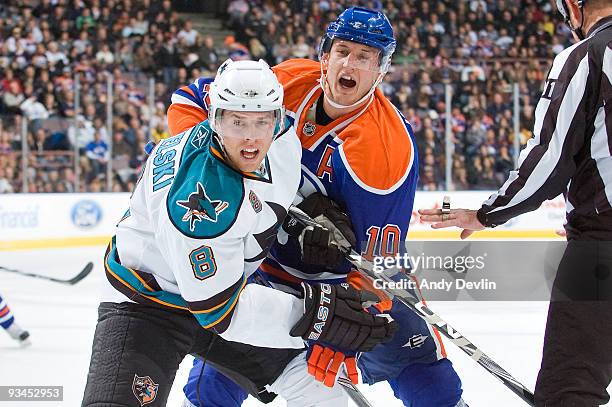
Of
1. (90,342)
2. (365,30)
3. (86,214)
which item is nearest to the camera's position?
(365,30)

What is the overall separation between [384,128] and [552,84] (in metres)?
0.64

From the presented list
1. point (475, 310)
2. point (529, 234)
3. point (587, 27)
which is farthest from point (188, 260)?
point (529, 234)

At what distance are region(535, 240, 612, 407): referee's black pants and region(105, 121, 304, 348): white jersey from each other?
61 centimetres

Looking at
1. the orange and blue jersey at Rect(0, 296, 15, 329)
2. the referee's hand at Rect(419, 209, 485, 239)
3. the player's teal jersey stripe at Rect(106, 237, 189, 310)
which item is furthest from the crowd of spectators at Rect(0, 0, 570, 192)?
the player's teal jersey stripe at Rect(106, 237, 189, 310)

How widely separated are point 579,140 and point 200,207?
0.86 meters

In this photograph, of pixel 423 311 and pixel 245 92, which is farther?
pixel 423 311

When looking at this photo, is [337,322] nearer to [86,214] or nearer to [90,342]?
[90,342]

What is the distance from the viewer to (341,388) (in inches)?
92.4

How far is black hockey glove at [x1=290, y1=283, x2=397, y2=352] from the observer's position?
2102 mm

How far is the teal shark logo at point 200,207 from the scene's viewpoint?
1927 mm

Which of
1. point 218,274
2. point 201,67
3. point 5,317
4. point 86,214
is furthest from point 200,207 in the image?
point 201,67

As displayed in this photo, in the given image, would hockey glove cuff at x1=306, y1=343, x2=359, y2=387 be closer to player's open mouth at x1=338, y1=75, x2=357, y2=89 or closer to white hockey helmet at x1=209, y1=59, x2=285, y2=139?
white hockey helmet at x1=209, y1=59, x2=285, y2=139

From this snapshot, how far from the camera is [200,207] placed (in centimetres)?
193

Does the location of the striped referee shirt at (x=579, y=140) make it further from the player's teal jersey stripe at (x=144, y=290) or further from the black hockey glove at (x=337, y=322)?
the player's teal jersey stripe at (x=144, y=290)
